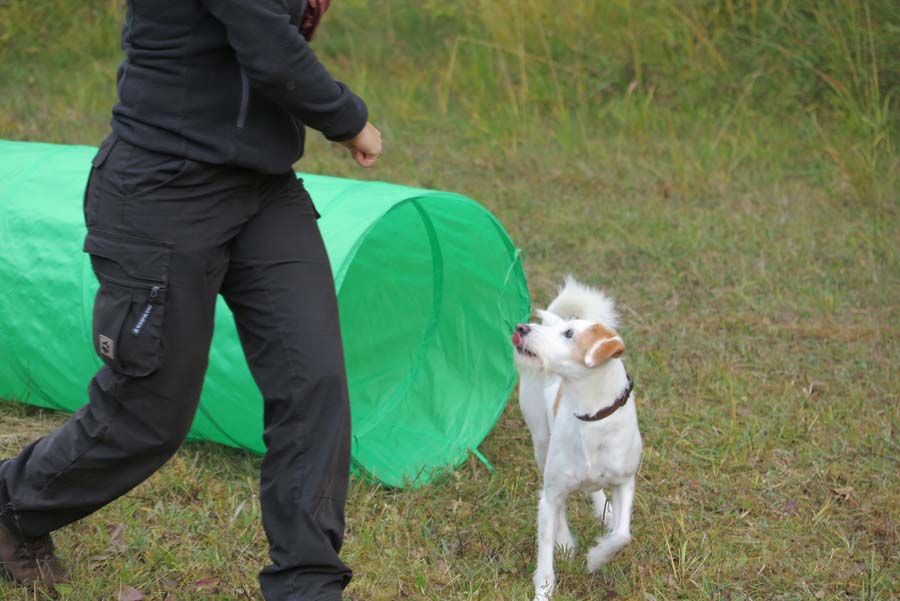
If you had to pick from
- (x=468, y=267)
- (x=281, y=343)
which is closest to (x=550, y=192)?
(x=468, y=267)

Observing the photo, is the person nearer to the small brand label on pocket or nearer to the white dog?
the small brand label on pocket

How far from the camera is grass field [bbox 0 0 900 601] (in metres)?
3.47

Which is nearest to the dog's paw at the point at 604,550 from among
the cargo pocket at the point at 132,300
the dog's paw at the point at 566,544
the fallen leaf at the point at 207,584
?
the dog's paw at the point at 566,544

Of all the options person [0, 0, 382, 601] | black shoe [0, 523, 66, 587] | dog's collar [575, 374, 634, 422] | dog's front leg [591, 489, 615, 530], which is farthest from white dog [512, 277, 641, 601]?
black shoe [0, 523, 66, 587]

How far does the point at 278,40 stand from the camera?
2.30 metres

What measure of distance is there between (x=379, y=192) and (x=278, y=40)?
5.58 ft

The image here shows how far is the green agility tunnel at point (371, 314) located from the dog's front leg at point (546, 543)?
73 cm

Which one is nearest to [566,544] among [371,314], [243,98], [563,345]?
[563,345]

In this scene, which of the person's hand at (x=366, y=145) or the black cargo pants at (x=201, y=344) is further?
the person's hand at (x=366, y=145)

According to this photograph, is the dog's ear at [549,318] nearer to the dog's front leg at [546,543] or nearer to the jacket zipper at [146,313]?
the dog's front leg at [546,543]

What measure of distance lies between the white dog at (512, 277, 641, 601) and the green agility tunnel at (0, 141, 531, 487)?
722mm

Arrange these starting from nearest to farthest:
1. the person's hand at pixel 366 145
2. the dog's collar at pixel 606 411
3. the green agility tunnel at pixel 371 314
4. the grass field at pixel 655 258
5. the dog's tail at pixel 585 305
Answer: the person's hand at pixel 366 145 < the dog's collar at pixel 606 411 < the grass field at pixel 655 258 < the dog's tail at pixel 585 305 < the green agility tunnel at pixel 371 314

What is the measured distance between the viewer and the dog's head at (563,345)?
3.31m

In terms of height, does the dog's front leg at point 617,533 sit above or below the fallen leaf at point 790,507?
above
